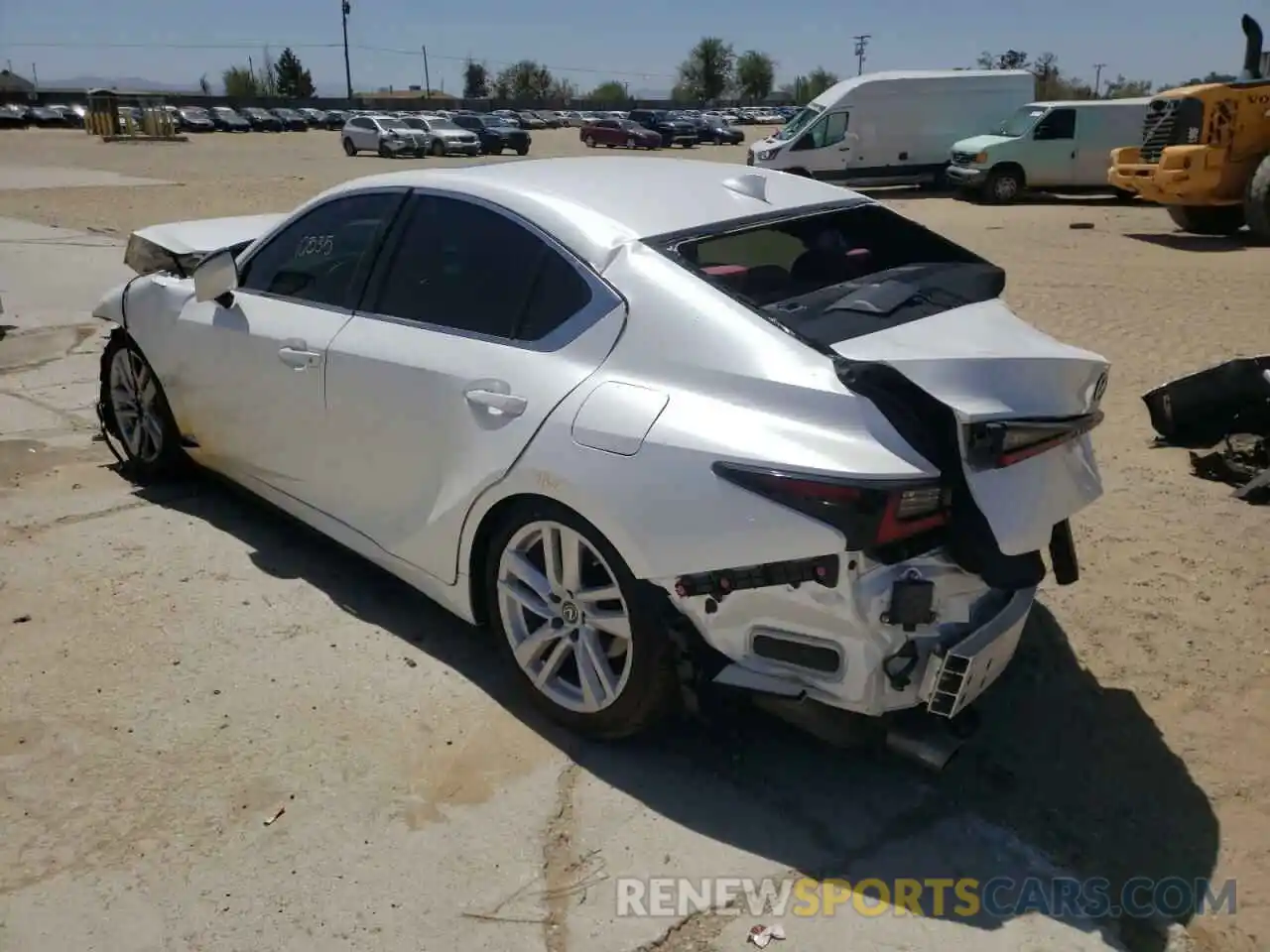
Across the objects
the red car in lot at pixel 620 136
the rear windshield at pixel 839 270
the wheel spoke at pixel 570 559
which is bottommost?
the wheel spoke at pixel 570 559

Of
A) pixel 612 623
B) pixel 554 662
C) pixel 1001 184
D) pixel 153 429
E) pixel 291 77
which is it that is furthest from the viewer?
pixel 291 77

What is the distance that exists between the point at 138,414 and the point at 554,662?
10.1 ft

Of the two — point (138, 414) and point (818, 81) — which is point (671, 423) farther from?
point (818, 81)

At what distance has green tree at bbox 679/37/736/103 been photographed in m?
111

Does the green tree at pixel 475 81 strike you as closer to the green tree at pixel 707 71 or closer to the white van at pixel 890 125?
the green tree at pixel 707 71

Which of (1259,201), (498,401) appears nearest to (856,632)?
(498,401)

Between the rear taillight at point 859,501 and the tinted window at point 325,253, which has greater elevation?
the tinted window at point 325,253

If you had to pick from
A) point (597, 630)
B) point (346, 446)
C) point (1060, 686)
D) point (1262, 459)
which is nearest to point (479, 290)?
point (346, 446)

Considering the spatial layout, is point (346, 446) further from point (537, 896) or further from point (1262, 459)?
point (1262, 459)

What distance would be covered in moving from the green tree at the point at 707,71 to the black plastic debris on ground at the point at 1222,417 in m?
111

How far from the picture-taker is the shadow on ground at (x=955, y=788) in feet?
9.31

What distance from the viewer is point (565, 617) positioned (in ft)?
10.5

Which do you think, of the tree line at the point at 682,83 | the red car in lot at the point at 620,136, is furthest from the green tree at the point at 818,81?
the red car in lot at the point at 620,136

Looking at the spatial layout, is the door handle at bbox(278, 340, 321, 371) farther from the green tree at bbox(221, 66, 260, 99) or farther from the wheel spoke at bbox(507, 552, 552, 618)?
the green tree at bbox(221, 66, 260, 99)
